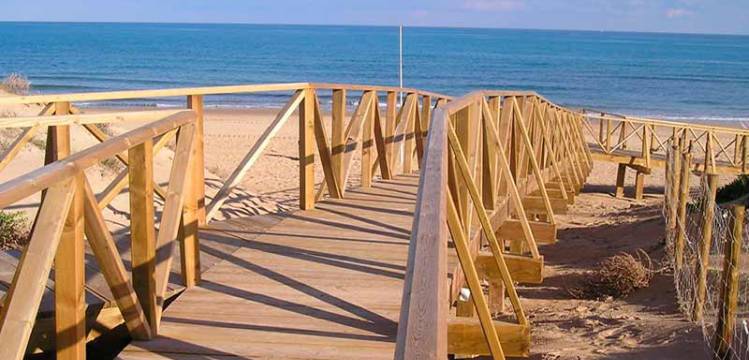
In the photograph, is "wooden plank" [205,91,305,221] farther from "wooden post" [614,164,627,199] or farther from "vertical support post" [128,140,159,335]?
"wooden post" [614,164,627,199]

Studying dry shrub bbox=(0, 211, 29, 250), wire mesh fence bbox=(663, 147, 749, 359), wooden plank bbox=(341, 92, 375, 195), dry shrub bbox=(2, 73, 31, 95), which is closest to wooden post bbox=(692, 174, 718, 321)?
wire mesh fence bbox=(663, 147, 749, 359)

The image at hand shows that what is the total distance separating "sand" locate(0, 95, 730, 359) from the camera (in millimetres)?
7090

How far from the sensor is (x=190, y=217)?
511 centimetres

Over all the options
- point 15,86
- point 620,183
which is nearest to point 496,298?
point 620,183

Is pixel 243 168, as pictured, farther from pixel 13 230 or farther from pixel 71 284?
pixel 71 284

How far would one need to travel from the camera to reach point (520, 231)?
7855 millimetres

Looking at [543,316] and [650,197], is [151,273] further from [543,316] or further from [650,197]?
[650,197]

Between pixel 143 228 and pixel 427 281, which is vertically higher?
pixel 427 281

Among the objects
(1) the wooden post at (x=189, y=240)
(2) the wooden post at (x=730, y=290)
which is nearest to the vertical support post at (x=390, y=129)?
(2) the wooden post at (x=730, y=290)

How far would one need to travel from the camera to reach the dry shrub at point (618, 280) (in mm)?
8914

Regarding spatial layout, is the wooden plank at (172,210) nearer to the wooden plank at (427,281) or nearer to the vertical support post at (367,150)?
the wooden plank at (427,281)

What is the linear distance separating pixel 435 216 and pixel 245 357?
1.71m

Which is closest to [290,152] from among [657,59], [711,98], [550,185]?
[550,185]

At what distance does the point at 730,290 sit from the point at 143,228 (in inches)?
137
